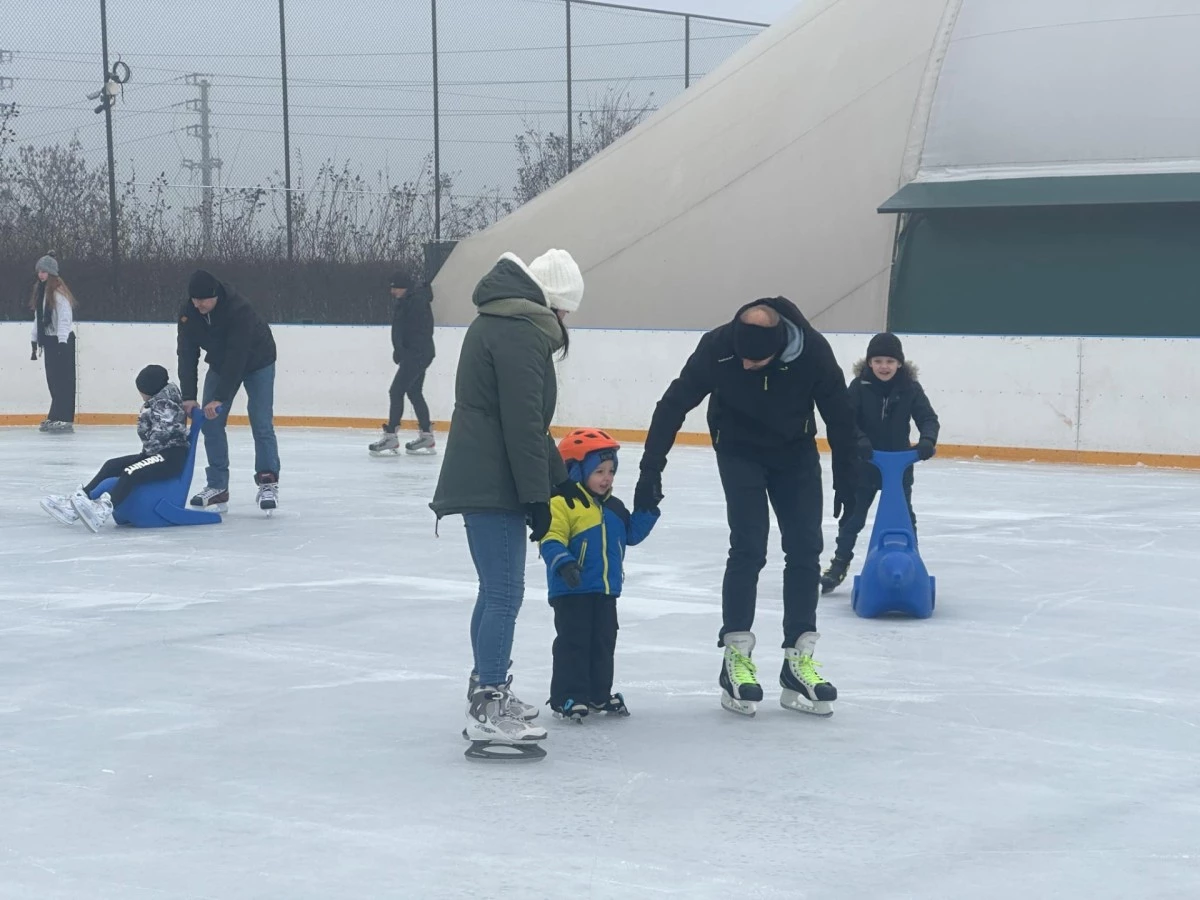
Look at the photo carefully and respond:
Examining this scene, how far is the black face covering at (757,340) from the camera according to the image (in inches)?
193

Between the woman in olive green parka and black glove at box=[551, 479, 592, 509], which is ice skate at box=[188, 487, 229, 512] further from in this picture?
the woman in olive green parka

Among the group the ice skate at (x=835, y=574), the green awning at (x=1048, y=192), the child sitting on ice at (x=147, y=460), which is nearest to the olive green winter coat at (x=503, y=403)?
the ice skate at (x=835, y=574)

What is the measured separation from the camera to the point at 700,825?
394 centimetres

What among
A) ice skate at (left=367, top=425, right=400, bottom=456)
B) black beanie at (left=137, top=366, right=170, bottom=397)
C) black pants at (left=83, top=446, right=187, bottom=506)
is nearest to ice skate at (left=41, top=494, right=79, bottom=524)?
black pants at (left=83, top=446, right=187, bottom=506)

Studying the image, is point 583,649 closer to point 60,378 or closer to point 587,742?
point 587,742

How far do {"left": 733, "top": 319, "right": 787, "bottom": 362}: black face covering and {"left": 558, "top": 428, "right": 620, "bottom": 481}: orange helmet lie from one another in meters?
0.47

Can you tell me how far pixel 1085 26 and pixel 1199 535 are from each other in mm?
10801

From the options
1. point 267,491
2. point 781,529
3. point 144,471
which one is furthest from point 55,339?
point 781,529

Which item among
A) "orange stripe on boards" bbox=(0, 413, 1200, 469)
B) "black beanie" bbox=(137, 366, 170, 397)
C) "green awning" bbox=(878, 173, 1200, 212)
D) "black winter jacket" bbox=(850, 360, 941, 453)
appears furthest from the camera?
"green awning" bbox=(878, 173, 1200, 212)

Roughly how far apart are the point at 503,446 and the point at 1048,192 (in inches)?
567

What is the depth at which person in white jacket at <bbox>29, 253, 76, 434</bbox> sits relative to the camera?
16.4 meters

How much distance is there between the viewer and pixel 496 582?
460 centimetres

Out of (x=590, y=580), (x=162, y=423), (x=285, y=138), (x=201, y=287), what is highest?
(x=285, y=138)

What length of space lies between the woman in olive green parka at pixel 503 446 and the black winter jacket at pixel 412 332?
379 inches
